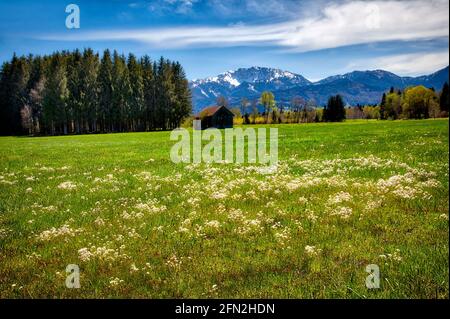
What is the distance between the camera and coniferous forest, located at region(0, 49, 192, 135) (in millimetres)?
112000

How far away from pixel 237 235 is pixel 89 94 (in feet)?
365

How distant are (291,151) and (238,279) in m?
21.7

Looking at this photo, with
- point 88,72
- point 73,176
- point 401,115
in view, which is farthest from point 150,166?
point 401,115

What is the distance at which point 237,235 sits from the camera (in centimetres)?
1059

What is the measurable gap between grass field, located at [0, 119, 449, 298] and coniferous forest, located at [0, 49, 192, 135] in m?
99.8

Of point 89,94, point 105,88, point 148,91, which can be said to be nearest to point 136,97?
point 148,91

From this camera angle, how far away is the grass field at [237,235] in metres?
7.81

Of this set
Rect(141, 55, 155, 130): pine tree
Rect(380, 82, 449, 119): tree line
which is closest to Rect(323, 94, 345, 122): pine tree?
Rect(380, 82, 449, 119): tree line

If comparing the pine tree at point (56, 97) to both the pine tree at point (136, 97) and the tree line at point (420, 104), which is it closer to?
the pine tree at point (136, 97)

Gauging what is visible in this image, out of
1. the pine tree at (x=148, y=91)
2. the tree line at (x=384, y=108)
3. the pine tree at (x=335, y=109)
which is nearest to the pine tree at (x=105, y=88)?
the pine tree at (x=148, y=91)

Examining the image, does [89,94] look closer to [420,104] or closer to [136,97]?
[136,97]

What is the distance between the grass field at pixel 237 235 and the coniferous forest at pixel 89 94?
328 ft

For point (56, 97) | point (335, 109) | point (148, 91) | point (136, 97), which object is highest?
point (148, 91)

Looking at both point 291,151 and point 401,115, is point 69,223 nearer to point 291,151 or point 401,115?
point 291,151
